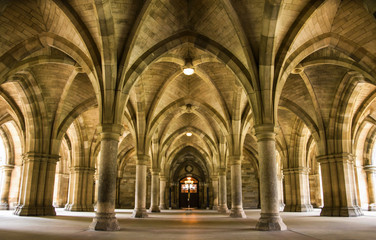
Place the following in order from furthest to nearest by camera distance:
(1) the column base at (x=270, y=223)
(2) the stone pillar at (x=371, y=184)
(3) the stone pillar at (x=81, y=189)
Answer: (2) the stone pillar at (x=371, y=184) → (3) the stone pillar at (x=81, y=189) → (1) the column base at (x=270, y=223)

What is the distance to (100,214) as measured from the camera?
368 inches

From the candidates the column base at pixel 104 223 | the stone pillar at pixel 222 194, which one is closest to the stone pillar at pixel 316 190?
the stone pillar at pixel 222 194

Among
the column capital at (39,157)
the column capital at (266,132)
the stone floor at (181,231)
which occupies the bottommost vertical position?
the stone floor at (181,231)

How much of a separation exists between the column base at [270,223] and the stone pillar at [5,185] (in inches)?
845

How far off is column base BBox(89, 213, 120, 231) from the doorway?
30457mm

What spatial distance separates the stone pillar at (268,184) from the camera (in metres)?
9.29

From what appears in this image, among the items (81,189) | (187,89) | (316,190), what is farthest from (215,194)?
(187,89)

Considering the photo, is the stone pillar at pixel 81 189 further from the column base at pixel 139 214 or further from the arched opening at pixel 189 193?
the arched opening at pixel 189 193

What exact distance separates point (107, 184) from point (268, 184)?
16.2ft

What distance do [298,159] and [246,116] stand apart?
6537mm

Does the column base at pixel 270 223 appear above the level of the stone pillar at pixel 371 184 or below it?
below

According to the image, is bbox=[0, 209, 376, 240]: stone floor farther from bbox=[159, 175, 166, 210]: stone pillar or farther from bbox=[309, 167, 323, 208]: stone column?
bbox=[309, 167, 323, 208]: stone column

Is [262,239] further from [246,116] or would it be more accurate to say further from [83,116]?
[83,116]

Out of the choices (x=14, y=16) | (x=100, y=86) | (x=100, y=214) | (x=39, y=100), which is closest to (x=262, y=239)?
(x=100, y=214)
